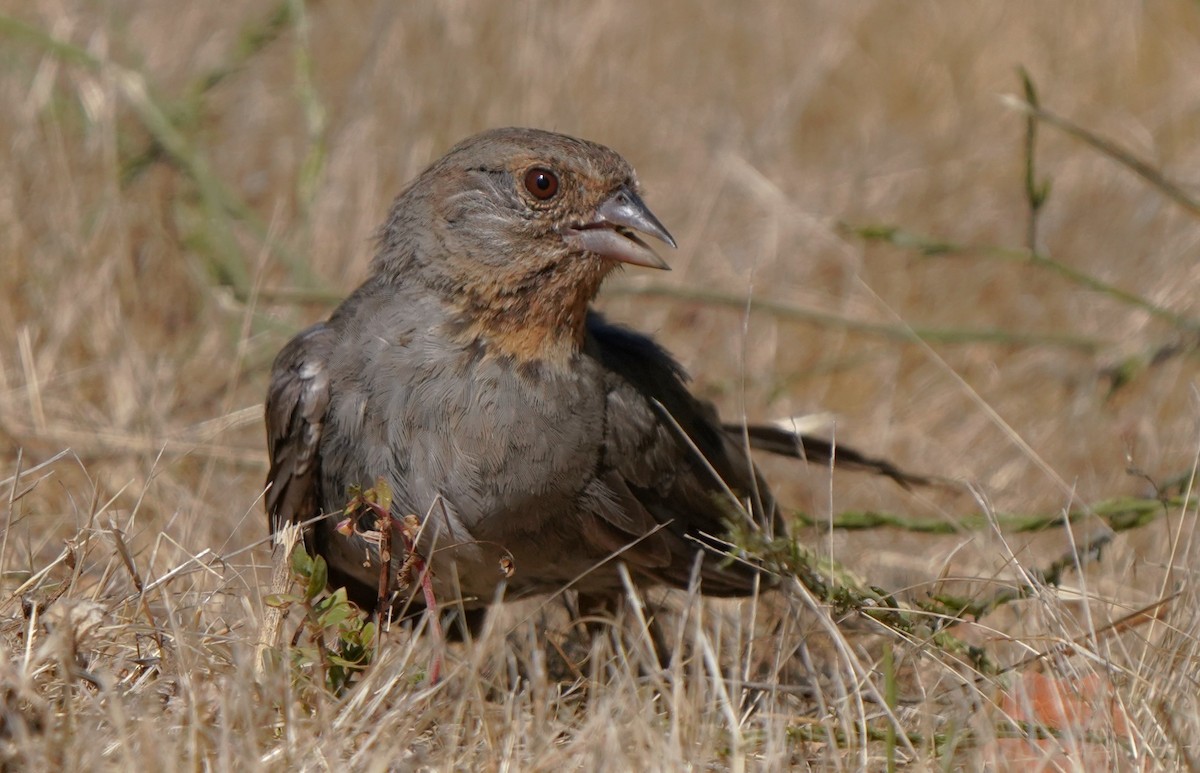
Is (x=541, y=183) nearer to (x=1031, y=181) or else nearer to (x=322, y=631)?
(x=322, y=631)

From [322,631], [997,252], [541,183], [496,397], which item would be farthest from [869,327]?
[322,631]

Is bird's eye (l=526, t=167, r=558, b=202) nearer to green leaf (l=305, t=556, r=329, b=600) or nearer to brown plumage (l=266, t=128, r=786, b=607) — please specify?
brown plumage (l=266, t=128, r=786, b=607)

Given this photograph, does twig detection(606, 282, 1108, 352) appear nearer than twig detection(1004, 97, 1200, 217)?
No

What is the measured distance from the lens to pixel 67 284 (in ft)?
16.9

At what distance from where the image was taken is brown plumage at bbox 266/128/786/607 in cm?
335

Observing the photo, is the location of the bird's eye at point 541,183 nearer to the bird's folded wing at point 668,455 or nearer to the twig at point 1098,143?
the bird's folded wing at point 668,455

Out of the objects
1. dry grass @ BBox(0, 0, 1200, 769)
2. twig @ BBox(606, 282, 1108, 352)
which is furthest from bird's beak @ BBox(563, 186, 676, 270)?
twig @ BBox(606, 282, 1108, 352)

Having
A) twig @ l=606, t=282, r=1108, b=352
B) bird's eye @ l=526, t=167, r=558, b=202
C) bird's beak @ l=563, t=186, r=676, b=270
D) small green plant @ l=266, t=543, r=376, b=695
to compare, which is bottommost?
small green plant @ l=266, t=543, r=376, b=695

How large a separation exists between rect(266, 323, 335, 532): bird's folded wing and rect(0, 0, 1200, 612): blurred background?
1.53 ft

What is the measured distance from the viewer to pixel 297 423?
3.50 meters

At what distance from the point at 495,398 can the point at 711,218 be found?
307cm

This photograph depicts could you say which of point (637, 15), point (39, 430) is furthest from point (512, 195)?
point (637, 15)

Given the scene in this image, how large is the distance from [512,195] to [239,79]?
11.3 ft

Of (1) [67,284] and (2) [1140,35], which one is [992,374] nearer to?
(2) [1140,35]
